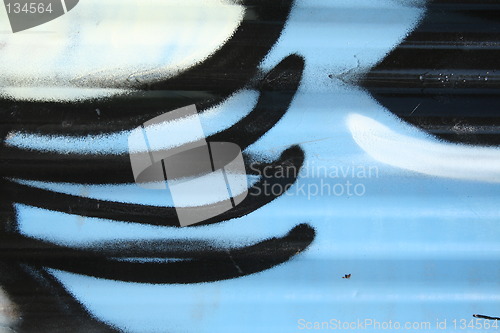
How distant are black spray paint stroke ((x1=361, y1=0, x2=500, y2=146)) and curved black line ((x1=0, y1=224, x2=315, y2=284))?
0.44m

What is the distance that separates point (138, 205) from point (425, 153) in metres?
0.79

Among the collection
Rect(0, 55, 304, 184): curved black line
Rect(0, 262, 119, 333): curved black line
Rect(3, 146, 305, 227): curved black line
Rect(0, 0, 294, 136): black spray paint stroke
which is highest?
Rect(0, 0, 294, 136): black spray paint stroke

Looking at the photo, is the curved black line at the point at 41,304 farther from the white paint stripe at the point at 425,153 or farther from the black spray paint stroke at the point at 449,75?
the black spray paint stroke at the point at 449,75

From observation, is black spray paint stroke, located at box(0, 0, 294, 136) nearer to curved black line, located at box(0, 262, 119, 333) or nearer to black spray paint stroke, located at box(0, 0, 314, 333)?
black spray paint stroke, located at box(0, 0, 314, 333)

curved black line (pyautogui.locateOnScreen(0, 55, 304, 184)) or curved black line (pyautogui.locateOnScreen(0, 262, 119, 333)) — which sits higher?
curved black line (pyautogui.locateOnScreen(0, 55, 304, 184))

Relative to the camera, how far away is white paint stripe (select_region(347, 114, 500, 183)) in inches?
57.6

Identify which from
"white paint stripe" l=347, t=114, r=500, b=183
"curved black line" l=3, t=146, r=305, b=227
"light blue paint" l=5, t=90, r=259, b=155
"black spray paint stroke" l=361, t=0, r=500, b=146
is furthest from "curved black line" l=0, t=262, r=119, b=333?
"black spray paint stroke" l=361, t=0, r=500, b=146

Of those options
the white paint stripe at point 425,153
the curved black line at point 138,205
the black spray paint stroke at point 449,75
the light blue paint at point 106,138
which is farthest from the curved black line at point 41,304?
the black spray paint stroke at point 449,75

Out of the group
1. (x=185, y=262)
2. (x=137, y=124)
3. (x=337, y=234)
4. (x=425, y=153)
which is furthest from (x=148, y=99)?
(x=425, y=153)

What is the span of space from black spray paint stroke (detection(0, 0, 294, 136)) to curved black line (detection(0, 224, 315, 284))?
0.33 metres

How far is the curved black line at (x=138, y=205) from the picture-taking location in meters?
1.46

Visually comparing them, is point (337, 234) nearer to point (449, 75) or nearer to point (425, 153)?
point (425, 153)

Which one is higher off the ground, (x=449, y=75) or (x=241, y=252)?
(x=449, y=75)

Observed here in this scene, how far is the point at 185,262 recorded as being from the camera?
58.1 inches
